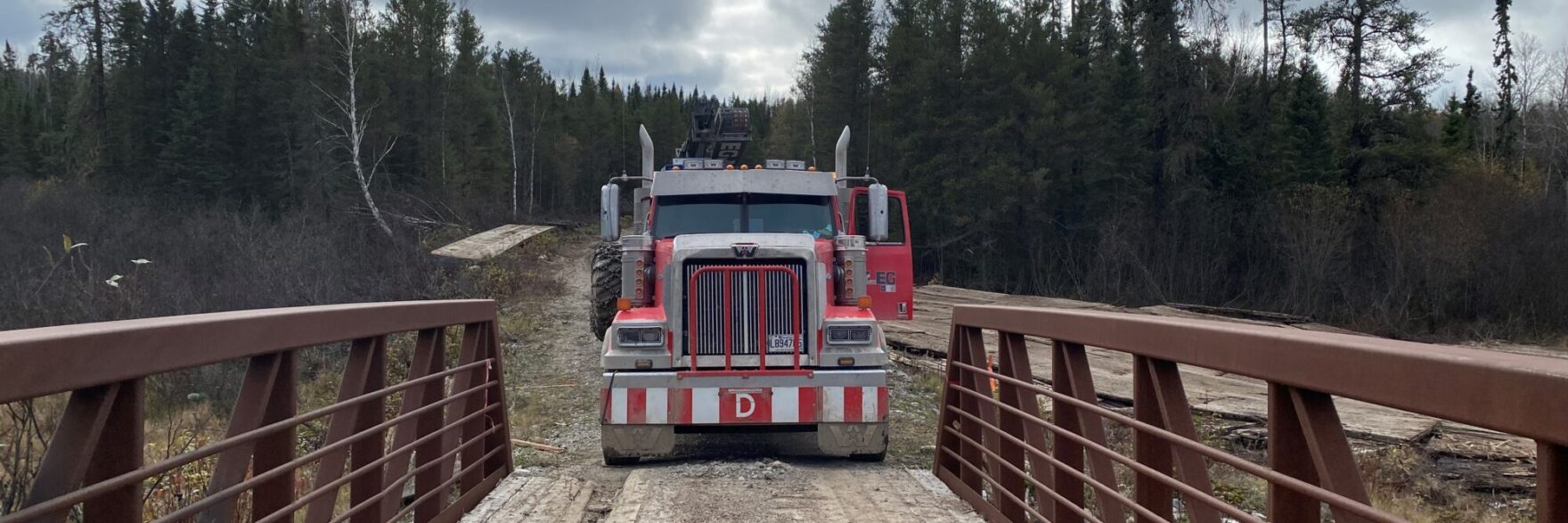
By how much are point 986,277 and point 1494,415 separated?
3433cm

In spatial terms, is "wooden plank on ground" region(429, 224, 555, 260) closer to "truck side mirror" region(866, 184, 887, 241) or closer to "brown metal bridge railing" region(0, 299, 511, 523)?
"truck side mirror" region(866, 184, 887, 241)

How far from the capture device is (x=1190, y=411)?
3639 mm

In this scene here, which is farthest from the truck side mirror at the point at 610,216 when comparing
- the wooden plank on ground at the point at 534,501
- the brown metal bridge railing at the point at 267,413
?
the brown metal bridge railing at the point at 267,413

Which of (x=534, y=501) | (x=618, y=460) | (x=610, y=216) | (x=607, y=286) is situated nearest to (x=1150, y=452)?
(x=534, y=501)

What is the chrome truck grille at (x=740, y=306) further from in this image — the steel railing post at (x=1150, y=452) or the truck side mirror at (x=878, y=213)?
the steel railing post at (x=1150, y=452)

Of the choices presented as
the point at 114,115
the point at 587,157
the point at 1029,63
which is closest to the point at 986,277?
the point at 1029,63

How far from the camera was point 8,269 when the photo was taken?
658 inches

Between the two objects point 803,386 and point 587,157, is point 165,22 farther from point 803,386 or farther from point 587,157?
point 803,386

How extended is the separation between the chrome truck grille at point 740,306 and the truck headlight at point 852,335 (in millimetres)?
264

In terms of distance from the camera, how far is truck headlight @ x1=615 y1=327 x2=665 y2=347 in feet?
23.9

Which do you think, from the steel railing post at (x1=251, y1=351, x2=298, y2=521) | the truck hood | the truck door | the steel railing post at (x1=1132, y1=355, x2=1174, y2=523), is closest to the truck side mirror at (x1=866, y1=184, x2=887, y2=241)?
the truck door

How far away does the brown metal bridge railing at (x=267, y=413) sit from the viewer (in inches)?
85.2

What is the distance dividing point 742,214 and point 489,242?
24.3 metres

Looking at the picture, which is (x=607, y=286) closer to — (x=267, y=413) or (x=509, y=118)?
(x=267, y=413)
